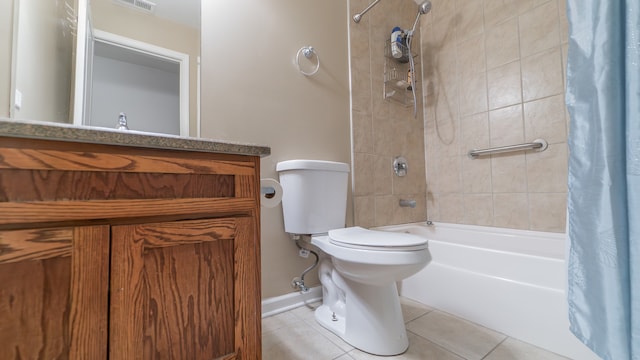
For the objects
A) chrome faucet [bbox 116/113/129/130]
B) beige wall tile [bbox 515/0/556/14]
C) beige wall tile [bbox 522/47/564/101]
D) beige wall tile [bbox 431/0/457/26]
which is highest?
beige wall tile [bbox 431/0/457/26]

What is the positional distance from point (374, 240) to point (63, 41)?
1.43 metres

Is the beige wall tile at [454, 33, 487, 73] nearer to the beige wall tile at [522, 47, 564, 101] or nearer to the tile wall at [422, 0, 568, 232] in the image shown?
the tile wall at [422, 0, 568, 232]

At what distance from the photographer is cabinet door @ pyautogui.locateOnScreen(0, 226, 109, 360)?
402 mm

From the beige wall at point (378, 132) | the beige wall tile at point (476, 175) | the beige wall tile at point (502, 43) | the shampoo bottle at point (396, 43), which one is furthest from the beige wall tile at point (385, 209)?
the beige wall tile at point (502, 43)

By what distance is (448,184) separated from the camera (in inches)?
78.5

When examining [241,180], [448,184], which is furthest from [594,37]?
[448,184]

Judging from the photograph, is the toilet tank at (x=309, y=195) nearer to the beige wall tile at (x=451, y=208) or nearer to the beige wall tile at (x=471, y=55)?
the beige wall tile at (x=451, y=208)

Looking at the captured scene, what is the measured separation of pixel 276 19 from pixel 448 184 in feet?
5.47

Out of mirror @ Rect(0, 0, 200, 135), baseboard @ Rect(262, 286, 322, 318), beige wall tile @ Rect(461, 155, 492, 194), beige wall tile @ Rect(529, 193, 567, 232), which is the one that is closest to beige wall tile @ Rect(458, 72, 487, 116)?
beige wall tile @ Rect(461, 155, 492, 194)

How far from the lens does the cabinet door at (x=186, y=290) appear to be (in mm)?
483

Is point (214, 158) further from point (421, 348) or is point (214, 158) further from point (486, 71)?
point (486, 71)

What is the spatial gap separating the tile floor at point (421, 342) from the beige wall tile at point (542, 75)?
142cm

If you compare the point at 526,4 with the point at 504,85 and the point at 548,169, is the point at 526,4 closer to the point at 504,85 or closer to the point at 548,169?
the point at 504,85

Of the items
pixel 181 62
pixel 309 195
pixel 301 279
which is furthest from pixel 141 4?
pixel 301 279
